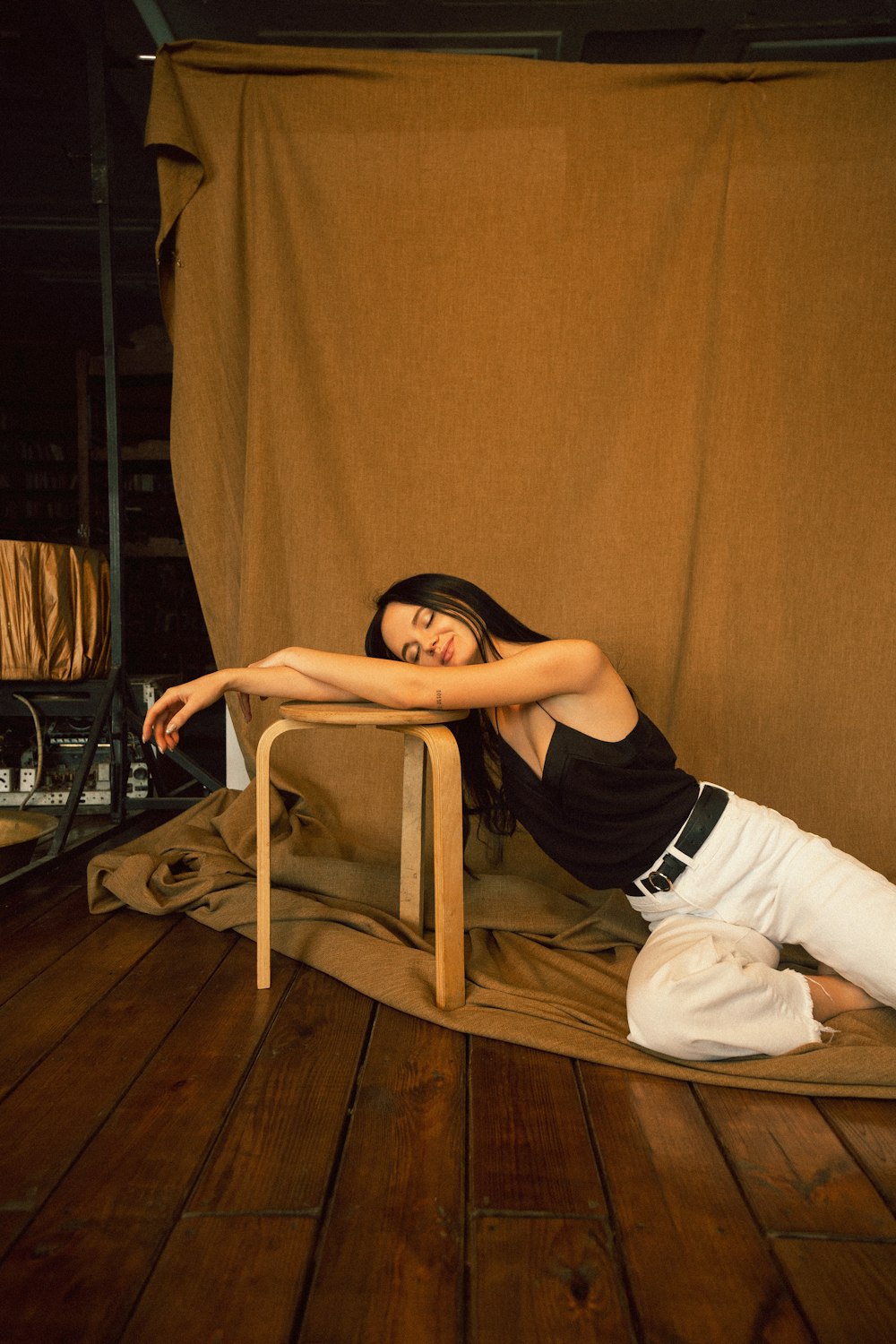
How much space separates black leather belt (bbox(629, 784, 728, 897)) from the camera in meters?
1.48

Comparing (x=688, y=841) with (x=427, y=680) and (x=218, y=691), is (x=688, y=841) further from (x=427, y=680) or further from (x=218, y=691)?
(x=218, y=691)

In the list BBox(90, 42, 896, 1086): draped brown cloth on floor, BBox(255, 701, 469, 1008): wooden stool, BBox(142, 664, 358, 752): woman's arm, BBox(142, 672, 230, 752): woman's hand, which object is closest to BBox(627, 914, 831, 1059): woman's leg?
BBox(255, 701, 469, 1008): wooden stool

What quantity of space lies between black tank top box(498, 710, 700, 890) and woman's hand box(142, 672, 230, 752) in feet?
1.87

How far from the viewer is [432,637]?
1.50 metres

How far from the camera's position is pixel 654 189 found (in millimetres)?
2227

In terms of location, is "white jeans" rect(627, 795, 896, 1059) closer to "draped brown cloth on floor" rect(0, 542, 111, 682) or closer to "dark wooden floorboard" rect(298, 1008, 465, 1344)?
"dark wooden floorboard" rect(298, 1008, 465, 1344)

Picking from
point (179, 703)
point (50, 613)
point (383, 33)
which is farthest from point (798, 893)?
point (383, 33)

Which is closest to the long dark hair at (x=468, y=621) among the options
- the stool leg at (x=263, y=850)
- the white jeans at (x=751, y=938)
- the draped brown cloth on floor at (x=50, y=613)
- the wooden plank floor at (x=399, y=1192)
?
the stool leg at (x=263, y=850)

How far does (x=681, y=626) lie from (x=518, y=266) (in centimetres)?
100

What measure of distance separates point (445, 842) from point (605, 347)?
1446mm

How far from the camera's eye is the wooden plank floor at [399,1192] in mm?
799

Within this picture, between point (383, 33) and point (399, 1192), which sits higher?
point (383, 33)

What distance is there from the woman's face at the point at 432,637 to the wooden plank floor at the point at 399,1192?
590 mm

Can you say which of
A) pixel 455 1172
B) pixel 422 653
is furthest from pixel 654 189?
pixel 455 1172
